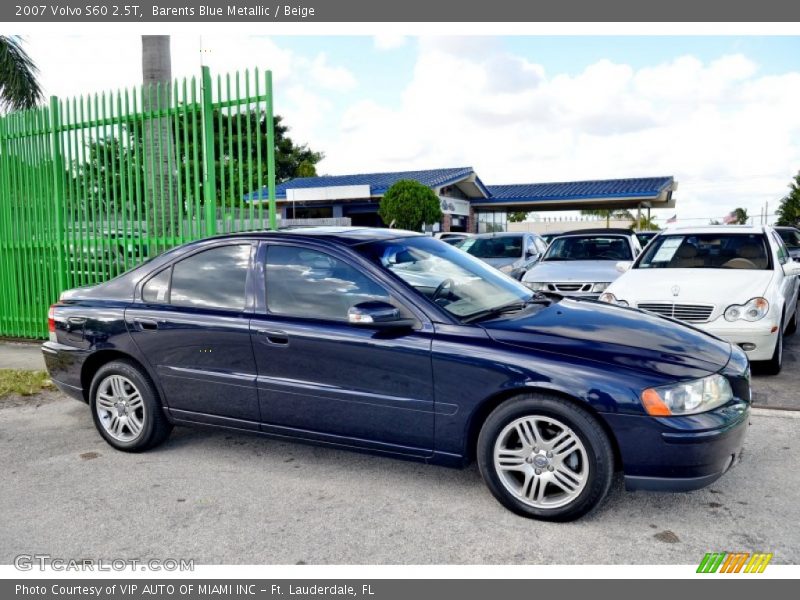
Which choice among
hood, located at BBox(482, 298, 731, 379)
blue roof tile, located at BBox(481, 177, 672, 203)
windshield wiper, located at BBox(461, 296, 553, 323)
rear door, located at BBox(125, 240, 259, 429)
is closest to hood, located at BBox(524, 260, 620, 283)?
windshield wiper, located at BBox(461, 296, 553, 323)

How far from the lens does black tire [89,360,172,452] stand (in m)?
4.63

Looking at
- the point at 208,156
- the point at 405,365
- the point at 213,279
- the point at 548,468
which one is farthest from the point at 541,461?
the point at 208,156

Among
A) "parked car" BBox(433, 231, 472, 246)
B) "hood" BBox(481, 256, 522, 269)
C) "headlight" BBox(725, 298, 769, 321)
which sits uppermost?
"parked car" BBox(433, 231, 472, 246)

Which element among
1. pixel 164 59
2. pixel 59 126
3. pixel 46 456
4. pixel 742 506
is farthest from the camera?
pixel 164 59

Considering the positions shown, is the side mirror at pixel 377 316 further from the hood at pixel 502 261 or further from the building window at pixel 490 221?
the building window at pixel 490 221

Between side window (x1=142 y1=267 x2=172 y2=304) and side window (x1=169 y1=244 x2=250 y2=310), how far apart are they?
5cm

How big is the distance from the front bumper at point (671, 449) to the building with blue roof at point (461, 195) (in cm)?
2888

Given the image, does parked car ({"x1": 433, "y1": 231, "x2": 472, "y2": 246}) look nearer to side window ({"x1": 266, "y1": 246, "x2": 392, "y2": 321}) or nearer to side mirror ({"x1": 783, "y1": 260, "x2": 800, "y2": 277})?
side mirror ({"x1": 783, "y1": 260, "x2": 800, "y2": 277})

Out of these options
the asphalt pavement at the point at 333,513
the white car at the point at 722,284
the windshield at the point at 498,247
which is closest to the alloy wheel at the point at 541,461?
the asphalt pavement at the point at 333,513

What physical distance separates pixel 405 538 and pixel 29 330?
8.31 m

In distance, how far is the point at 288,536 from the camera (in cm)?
340

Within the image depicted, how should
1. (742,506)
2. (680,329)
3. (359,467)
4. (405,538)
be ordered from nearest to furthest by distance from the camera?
(405,538)
(742,506)
(680,329)
(359,467)

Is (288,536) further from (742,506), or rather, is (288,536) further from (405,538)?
(742,506)

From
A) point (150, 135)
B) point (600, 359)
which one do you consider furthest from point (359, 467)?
point (150, 135)
